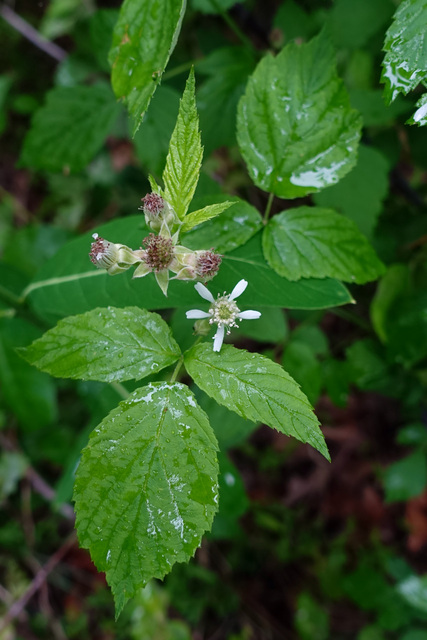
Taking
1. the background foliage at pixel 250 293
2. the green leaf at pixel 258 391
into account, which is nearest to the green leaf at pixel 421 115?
the background foliage at pixel 250 293

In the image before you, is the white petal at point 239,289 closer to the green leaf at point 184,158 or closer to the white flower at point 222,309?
the white flower at point 222,309

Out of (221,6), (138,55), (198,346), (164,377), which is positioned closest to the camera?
(198,346)

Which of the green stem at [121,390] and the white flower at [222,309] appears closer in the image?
the white flower at [222,309]

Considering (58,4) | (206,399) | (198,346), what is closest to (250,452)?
(206,399)

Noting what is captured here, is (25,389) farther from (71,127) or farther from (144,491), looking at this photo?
(144,491)

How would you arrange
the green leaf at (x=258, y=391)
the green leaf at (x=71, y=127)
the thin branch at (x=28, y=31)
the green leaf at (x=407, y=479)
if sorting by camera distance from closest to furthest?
the green leaf at (x=258, y=391)
the green leaf at (x=71, y=127)
the green leaf at (x=407, y=479)
the thin branch at (x=28, y=31)

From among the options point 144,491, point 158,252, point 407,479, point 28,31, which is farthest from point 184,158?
point 28,31

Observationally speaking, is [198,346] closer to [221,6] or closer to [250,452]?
[221,6]

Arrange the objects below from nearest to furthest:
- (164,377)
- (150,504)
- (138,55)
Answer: (150,504) < (138,55) < (164,377)
